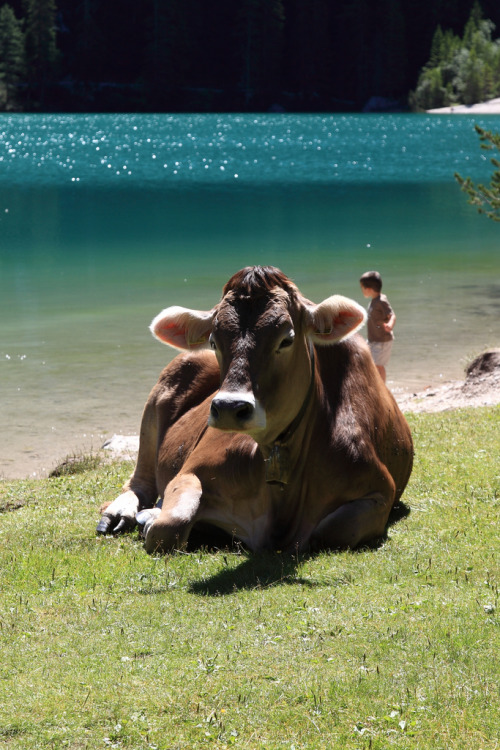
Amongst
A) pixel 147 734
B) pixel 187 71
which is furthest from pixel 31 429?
pixel 187 71

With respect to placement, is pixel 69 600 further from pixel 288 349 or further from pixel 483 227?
pixel 483 227

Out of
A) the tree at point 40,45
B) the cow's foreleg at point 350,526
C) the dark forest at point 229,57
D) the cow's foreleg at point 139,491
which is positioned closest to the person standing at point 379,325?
the cow's foreleg at point 139,491

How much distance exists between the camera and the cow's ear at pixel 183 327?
644 cm

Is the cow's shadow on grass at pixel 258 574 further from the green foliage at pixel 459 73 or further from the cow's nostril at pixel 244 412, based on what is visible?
the green foliage at pixel 459 73

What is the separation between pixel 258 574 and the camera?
6.05 meters

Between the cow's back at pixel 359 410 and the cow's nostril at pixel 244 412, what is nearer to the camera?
the cow's nostril at pixel 244 412

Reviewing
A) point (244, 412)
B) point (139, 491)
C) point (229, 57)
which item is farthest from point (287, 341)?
point (229, 57)

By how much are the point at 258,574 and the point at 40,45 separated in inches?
7137

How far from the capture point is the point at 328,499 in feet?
21.4

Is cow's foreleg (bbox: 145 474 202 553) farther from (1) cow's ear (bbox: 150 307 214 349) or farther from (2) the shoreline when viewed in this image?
(2) the shoreline

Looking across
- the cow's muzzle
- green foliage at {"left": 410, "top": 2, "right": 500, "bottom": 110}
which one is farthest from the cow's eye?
green foliage at {"left": 410, "top": 2, "right": 500, "bottom": 110}

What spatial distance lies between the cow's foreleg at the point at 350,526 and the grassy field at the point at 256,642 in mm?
136

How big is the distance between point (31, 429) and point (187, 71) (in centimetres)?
18300

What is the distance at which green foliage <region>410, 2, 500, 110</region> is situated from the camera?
156000mm
